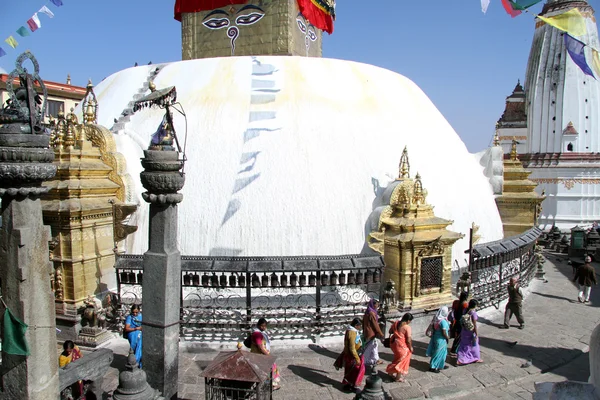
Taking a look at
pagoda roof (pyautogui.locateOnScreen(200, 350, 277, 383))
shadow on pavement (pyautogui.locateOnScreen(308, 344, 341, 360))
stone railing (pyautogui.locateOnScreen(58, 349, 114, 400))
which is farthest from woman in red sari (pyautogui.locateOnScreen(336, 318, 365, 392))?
stone railing (pyautogui.locateOnScreen(58, 349, 114, 400))

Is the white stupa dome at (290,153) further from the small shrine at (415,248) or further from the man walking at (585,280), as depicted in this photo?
the man walking at (585,280)

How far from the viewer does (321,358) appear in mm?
7914

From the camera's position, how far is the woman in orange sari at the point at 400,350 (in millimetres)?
7129

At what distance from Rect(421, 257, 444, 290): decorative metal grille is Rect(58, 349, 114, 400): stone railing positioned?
6224mm

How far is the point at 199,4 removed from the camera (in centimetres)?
1370

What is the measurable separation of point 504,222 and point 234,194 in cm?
995

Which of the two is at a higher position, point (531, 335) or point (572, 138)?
point (572, 138)

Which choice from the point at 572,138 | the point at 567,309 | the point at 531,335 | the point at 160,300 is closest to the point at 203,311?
the point at 160,300

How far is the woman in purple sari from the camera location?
7.67m

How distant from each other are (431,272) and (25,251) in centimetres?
763

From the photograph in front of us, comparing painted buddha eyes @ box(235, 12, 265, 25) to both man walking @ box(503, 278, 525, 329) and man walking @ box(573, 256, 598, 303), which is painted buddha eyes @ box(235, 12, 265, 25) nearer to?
man walking @ box(503, 278, 525, 329)

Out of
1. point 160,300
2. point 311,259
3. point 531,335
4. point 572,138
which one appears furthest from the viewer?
point 572,138

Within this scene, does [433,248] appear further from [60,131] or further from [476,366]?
[60,131]

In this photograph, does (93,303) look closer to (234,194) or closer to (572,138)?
(234,194)
